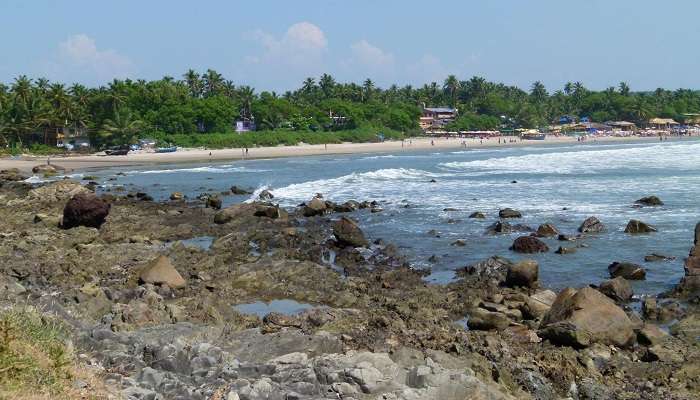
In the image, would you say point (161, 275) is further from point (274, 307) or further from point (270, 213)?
point (270, 213)

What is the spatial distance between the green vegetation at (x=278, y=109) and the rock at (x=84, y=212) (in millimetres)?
58872

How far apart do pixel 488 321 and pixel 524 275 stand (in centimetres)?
382

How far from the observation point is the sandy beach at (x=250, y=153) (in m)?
69.1

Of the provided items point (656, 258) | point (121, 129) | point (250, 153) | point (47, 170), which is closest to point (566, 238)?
point (656, 258)

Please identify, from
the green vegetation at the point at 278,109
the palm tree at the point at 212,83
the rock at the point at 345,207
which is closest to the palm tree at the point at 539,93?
the green vegetation at the point at 278,109

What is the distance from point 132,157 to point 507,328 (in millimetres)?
69697

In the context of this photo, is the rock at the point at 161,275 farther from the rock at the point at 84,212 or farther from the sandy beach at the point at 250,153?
the sandy beach at the point at 250,153

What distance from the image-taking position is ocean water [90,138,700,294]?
21.3m

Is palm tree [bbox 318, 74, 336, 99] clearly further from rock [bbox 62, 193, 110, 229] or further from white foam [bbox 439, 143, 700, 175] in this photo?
rock [bbox 62, 193, 110, 229]

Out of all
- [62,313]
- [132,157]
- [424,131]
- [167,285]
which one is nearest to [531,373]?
[62,313]

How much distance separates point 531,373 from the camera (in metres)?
11.1

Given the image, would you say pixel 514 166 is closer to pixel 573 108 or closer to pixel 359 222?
pixel 359 222

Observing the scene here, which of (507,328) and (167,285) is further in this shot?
(167,285)

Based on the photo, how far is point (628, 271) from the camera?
18.5m
